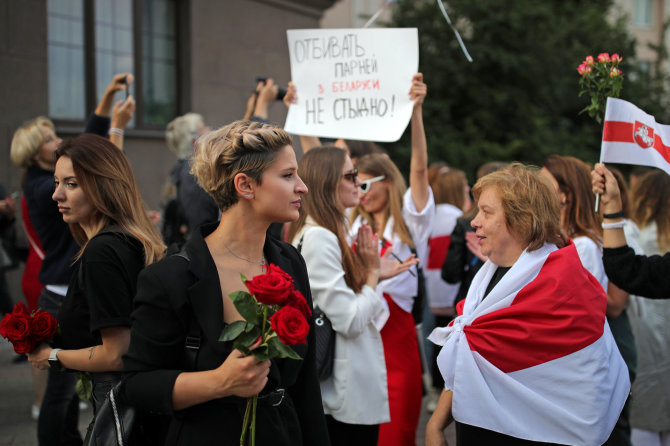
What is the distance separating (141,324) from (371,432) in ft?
5.89

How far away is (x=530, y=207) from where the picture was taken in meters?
2.75

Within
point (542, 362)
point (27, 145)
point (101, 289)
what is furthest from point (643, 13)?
point (101, 289)

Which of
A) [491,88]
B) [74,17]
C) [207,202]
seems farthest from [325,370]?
[491,88]

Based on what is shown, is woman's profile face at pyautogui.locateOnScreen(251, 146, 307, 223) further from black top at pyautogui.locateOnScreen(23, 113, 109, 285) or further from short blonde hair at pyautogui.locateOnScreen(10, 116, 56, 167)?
short blonde hair at pyautogui.locateOnScreen(10, 116, 56, 167)

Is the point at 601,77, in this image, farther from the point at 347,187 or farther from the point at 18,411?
the point at 18,411

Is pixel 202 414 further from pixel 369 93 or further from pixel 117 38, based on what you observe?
pixel 117 38

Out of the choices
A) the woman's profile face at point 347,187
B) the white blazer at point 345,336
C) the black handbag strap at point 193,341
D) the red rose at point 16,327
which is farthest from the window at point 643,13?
the black handbag strap at point 193,341

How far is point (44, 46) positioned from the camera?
8320 mm

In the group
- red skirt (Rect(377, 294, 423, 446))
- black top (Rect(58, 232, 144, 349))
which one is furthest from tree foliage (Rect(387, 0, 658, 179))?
black top (Rect(58, 232, 144, 349))

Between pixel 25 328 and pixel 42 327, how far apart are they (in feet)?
0.27

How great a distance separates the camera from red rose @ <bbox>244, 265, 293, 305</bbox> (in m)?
1.87

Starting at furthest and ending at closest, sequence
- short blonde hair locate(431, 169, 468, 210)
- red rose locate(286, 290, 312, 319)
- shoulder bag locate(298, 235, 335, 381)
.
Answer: short blonde hair locate(431, 169, 468, 210), shoulder bag locate(298, 235, 335, 381), red rose locate(286, 290, 312, 319)

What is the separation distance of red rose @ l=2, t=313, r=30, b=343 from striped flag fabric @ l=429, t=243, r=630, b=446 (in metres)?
1.79

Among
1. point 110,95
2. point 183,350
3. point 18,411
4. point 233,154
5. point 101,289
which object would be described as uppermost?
point 110,95
